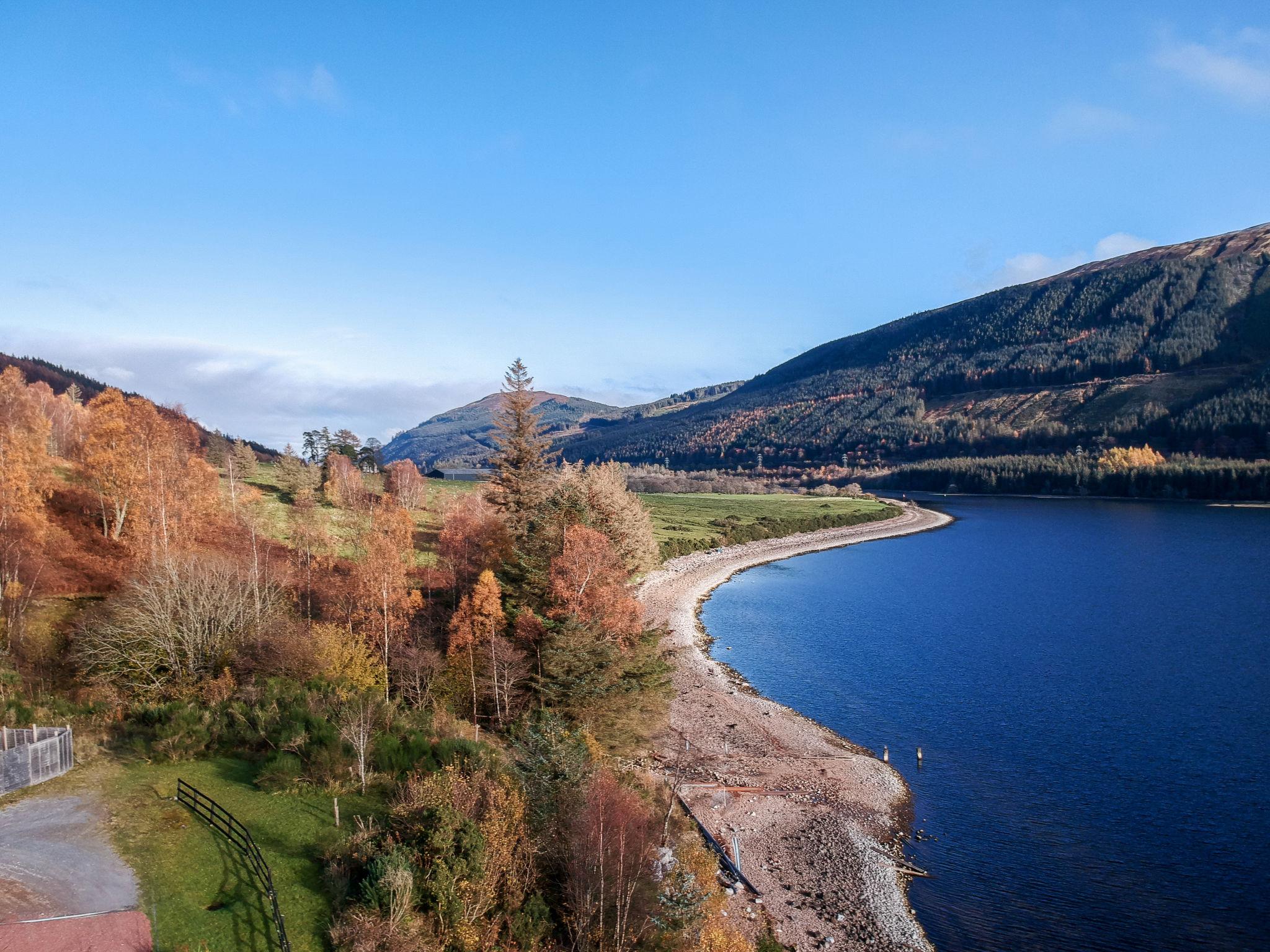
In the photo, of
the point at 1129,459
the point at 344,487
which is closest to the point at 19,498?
the point at 344,487

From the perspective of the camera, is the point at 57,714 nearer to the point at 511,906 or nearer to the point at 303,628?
the point at 303,628

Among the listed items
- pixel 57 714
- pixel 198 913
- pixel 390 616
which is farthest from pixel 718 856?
pixel 57 714

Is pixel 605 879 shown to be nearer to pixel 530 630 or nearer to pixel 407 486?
pixel 530 630

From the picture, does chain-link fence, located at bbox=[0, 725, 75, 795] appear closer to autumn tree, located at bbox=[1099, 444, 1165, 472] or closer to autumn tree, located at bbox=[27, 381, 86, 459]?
autumn tree, located at bbox=[27, 381, 86, 459]

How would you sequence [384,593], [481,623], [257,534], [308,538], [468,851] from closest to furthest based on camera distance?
[468,851] < [481,623] < [384,593] < [308,538] < [257,534]

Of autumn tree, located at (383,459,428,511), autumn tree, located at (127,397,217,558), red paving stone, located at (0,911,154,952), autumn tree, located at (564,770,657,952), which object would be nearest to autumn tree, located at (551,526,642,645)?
autumn tree, located at (564,770,657,952)
